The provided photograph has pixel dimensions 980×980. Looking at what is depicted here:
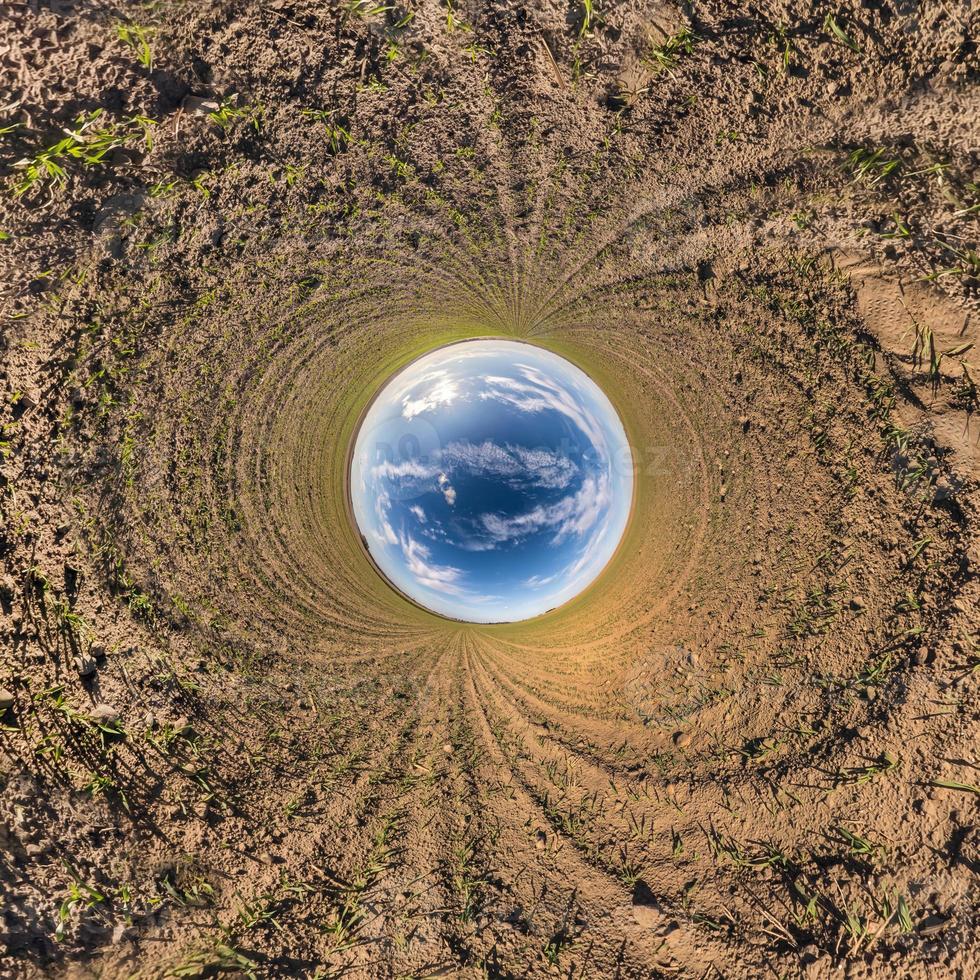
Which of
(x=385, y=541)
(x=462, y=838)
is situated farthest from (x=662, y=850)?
(x=385, y=541)

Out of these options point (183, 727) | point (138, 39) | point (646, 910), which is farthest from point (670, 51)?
point (646, 910)

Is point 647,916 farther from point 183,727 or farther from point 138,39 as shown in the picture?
point 138,39

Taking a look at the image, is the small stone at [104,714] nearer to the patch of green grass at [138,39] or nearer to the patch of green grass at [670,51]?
the patch of green grass at [138,39]

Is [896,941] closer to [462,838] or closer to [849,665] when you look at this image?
[849,665]

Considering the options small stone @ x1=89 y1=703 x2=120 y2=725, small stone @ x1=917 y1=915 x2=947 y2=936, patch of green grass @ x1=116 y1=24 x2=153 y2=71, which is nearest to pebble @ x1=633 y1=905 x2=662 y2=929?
small stone @ x1=917 y1=915 x2=947 y2=936

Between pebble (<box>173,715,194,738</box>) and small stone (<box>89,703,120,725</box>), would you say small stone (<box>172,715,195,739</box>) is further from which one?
small stone (<box>89,703,120,725</box>)

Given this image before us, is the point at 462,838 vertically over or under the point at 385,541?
under
